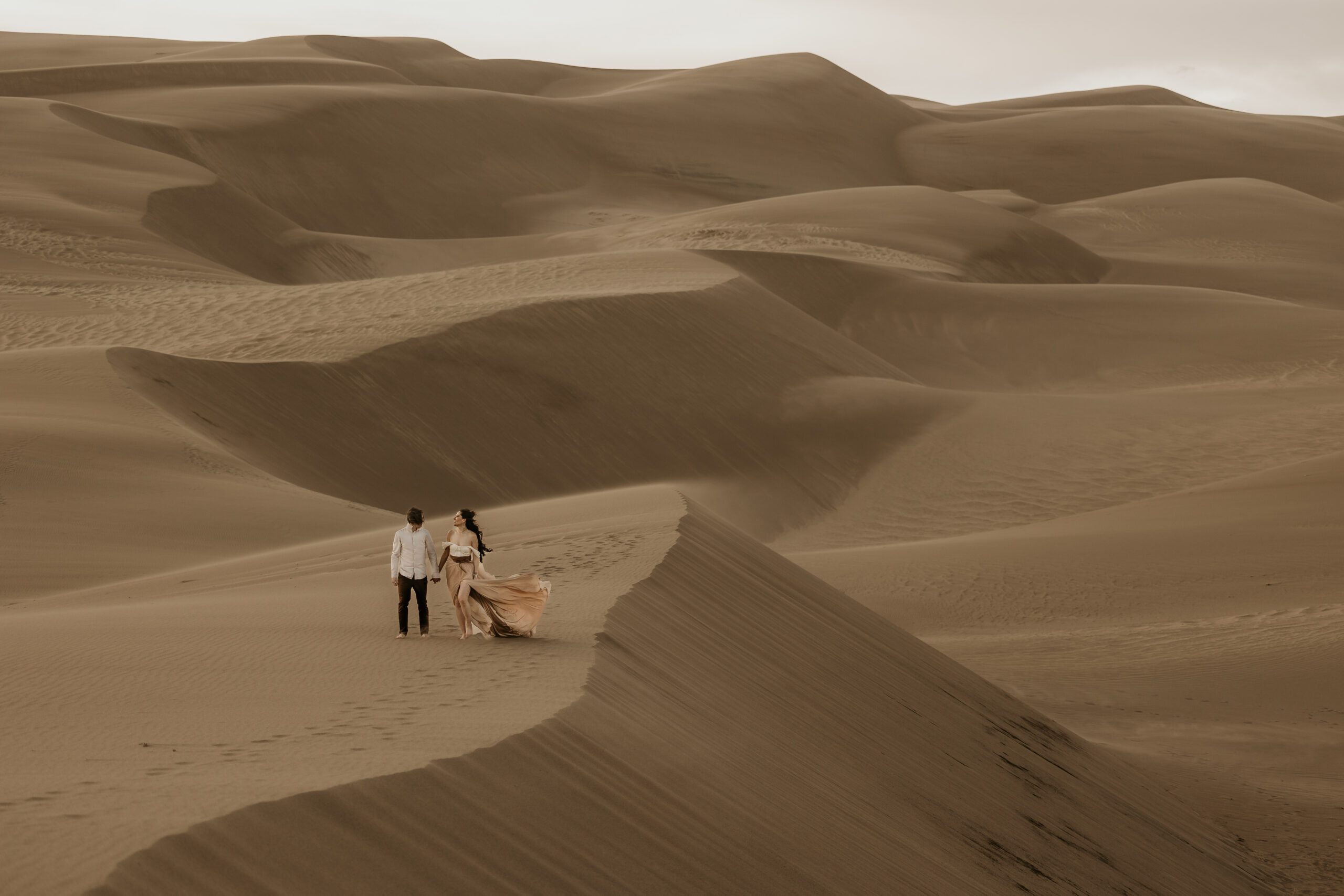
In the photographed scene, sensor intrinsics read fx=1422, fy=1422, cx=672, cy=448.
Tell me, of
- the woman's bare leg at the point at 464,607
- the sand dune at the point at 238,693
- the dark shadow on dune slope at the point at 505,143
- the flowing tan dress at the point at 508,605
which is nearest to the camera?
the sand dune at the point at 238,693

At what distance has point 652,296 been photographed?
22766 mm

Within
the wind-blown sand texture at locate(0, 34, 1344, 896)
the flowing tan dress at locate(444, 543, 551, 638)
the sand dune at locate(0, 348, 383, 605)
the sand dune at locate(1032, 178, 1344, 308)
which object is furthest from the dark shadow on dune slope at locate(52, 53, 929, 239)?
the flowing tan dress at locate(444, 543, 551, 638)

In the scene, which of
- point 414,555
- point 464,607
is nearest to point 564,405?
point 414,555

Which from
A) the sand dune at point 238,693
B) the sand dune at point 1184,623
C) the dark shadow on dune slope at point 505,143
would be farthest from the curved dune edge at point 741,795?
the dark shadow on dune slope at point 505,143

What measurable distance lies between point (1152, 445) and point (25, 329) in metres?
16.3

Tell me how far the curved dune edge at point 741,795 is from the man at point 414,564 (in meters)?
0.98

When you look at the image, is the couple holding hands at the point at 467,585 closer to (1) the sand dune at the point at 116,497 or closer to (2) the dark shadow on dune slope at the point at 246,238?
(1) the sand dune at the point at 116,497

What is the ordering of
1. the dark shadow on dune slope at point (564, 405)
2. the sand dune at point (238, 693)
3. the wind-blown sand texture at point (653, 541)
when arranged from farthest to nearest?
the dark shadow on dune slope at point (564, 405)
the wind-blown sand texture at point (653, 541)
the sand dune at point (238, 693)

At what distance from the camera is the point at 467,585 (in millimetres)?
6707

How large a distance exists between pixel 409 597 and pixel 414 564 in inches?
6.9

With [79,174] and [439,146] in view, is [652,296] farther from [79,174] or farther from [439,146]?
[439,146]

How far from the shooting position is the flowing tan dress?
6.50 meters

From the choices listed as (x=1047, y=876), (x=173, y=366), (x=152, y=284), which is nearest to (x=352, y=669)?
(x=1047, y=876)

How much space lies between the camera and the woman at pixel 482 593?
650 cm
